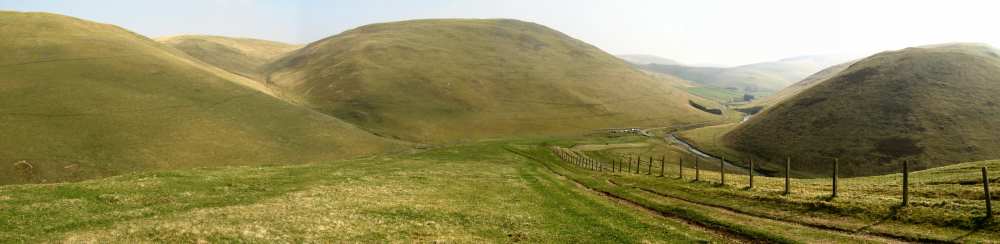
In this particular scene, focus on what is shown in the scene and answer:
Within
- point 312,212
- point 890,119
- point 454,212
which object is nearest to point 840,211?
Result: point 454,212

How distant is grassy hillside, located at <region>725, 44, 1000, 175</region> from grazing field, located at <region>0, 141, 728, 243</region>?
124 m

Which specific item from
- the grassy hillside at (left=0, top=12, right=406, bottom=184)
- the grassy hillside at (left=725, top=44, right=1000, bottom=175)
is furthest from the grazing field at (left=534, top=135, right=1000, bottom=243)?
the grassy hillside at (left=725, top=44, right=1000, bottom=175)

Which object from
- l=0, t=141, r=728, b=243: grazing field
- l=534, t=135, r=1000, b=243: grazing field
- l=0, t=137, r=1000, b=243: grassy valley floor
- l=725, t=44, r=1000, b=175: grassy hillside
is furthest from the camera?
l=725, t=44, r=1000, b=175: grassy hillside

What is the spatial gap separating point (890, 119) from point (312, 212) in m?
177

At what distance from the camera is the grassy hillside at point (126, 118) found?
79.4 meters

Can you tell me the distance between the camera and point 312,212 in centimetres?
2638

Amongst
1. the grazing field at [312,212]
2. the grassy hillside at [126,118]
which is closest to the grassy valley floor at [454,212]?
the grazing field at [312,212]

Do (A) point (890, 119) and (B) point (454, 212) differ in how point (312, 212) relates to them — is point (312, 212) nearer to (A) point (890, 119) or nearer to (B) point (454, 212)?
(B) point (454, 212)

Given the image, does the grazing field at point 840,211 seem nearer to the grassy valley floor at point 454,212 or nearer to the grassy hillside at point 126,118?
the grassy valley floor at point 454,212

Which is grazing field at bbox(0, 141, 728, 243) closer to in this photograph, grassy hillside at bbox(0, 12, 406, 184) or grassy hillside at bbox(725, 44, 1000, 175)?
grassy hillside at bbox(0, 12, 406, 184)

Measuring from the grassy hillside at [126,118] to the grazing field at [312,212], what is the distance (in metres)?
52.9

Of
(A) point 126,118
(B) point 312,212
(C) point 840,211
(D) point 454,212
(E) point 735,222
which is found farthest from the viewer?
(A) point 126,118

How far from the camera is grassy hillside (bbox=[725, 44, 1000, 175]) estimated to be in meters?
130

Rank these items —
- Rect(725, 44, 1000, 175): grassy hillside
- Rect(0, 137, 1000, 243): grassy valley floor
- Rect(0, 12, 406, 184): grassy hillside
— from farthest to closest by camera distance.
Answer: Rect(725, 44, 1000, 175): grassy hillside < Rect(0, 12, 406, 184): grassy hillside < Rect(0, 137, 1000, 243): grassy valley floor
